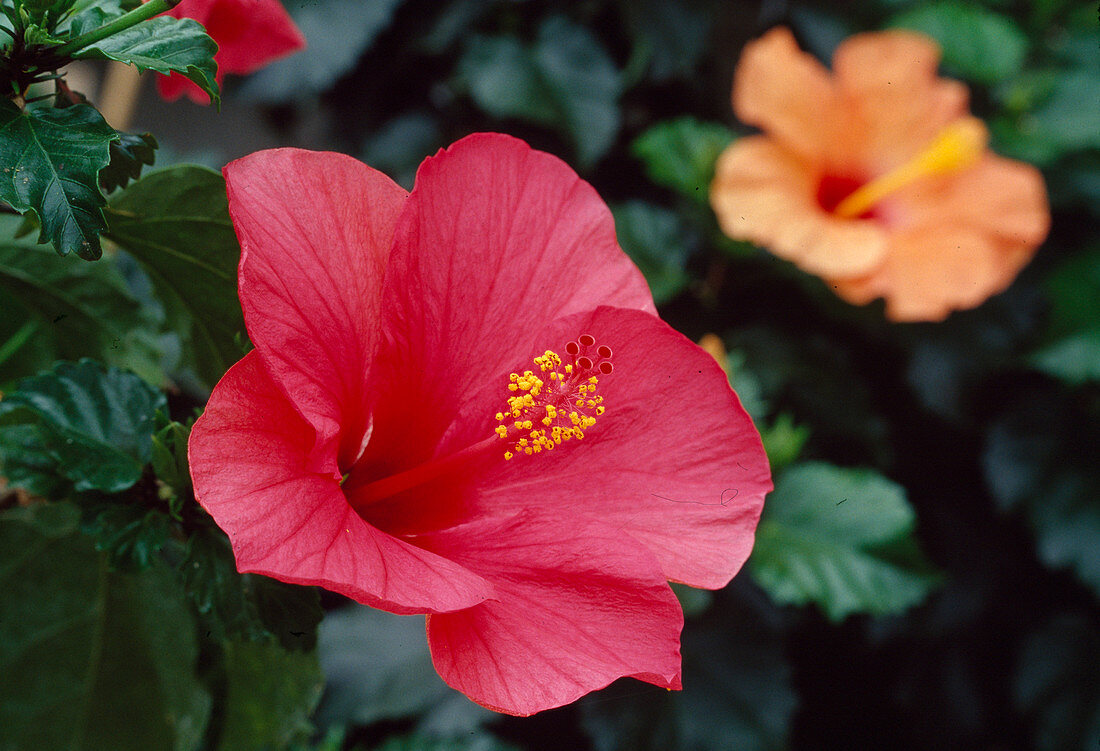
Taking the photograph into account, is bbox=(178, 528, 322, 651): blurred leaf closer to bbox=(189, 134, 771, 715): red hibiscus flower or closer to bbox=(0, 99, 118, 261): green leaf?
bbox=(189, 134, 771, 715): red hibiscus flower

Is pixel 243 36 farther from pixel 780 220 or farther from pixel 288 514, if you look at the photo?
pixel 780 220

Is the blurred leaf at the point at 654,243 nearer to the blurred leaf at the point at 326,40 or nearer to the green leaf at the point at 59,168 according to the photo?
the blurred leaf at the point at 326,40

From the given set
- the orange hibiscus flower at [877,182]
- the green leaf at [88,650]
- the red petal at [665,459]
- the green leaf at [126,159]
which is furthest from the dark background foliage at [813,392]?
the red petal at [665,459]

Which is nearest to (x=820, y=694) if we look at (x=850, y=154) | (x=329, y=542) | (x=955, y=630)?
(x=955, y=630)

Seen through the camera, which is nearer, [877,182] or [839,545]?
[839,545]

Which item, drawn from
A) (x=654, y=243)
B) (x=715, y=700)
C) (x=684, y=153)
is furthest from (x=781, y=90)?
(x=715, y=700)

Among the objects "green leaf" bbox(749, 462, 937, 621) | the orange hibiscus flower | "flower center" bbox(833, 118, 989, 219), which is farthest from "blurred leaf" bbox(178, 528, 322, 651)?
"flower center" bbox(833, 118, 989, 219)
